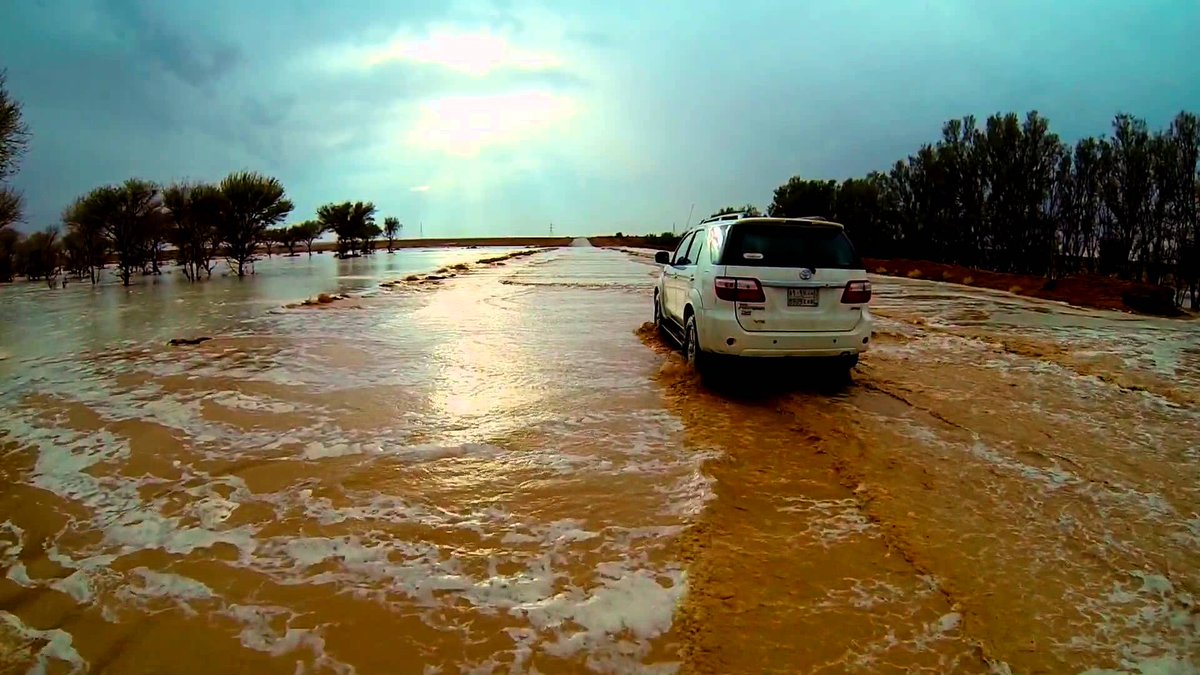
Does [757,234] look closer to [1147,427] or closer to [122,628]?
[1147,427]

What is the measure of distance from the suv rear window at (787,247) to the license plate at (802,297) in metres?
0.24

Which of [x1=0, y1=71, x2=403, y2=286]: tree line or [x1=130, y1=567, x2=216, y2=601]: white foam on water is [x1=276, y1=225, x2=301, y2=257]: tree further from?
[x1=130, y1=567, x2=216, y2=601]: white foam on water

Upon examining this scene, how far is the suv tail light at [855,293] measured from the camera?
6.22 meters

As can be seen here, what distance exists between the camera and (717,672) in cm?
229

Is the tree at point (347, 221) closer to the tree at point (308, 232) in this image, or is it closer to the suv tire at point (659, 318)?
the tree at point (308, 232)

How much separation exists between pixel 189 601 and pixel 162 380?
5.72 m

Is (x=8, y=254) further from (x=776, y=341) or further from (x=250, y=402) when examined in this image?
(x=776, y=341)

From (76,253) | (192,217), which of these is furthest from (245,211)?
(76,253)

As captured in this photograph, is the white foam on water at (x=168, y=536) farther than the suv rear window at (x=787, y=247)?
No

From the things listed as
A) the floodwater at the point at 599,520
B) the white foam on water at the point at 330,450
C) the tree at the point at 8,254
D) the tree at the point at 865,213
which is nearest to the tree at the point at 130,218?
the tree at the point at 8,254

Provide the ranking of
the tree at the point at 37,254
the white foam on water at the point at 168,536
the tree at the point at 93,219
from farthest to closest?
the tree at the point at 37,254, the tree at the point at 93,219, the white foam on water at the point at 168,536

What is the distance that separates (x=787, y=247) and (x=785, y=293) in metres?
0.48

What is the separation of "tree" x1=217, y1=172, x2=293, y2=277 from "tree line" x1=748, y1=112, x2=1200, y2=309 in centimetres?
3541

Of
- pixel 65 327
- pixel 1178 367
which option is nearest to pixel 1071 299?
pixel 1178 367
